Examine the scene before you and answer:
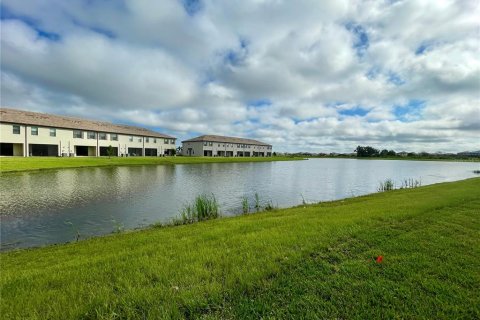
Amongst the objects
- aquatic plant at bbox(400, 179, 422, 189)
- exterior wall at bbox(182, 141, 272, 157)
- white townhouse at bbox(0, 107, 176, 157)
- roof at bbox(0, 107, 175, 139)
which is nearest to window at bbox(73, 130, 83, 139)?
white townhouse at bbox(0, 107, 176, 157)

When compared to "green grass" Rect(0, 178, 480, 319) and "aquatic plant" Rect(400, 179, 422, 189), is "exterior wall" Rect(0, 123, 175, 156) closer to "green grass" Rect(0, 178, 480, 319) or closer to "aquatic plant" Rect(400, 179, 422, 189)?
"green grass" Rect(0, 178, 480, 319)

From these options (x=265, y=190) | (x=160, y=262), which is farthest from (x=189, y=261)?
(x=265, y=190)

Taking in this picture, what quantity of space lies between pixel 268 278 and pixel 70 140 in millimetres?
60598

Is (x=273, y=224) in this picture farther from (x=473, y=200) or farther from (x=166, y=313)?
(x=473, y=200)

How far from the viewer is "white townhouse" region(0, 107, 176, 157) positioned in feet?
144

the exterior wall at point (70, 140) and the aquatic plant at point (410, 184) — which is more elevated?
the exterior wall at point (70, 140)

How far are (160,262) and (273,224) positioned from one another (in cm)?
421

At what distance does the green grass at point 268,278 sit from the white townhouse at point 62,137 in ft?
164

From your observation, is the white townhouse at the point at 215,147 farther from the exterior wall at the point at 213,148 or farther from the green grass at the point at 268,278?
the green grass at the point at 268,278

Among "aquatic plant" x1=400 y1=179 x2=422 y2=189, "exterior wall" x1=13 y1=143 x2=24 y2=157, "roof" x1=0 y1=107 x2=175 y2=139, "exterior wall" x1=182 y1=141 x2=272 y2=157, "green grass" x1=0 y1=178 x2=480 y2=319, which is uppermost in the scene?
"roof" x1=0 y1=107 x2=175 y2=139

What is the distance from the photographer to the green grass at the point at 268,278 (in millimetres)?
3553

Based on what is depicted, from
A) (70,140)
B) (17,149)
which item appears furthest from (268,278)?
(70,140)

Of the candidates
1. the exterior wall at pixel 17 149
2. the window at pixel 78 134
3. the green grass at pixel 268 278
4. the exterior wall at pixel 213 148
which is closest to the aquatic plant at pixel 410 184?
the green grass at pixel 268 278

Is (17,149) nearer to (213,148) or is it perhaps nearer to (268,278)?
(213,148)
